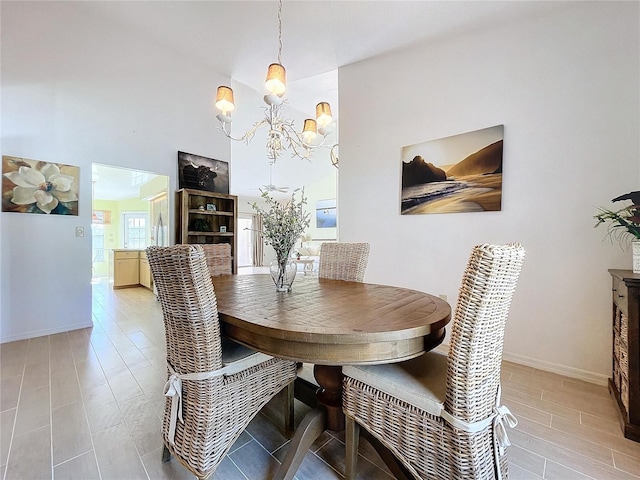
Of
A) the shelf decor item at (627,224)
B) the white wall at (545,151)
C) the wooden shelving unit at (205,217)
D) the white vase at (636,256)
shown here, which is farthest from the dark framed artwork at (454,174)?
the wooden shelving unit at (205,217)

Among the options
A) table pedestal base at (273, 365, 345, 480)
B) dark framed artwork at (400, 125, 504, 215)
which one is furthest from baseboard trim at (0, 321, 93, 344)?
dark framed artwork at (400, 125, 504, 215)

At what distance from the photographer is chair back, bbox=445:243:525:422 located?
0.90m

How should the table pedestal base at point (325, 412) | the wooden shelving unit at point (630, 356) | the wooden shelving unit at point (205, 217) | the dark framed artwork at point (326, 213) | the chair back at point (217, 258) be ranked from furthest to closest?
the dark framed artwork at point (326, 213)
the wooden shelving unit at point (205, 217)
the chair back at point (217, 258)
the wooden shelving unit at point (630, 356)
the table pedestal base at point (325, 412)

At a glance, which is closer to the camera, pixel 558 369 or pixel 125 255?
pixel 558 369

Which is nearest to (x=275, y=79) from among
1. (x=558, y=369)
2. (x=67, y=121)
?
(x=67, y=121)

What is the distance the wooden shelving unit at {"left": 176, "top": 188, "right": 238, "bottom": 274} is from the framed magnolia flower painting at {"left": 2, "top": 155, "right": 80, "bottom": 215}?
1.12 metres

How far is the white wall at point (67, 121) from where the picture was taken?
9.18 feet

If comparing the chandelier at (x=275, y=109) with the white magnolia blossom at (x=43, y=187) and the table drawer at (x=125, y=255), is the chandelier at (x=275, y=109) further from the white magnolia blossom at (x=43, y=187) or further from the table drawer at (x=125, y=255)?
the table drawer at (x=125, y=255)

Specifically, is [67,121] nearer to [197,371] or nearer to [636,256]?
[197,371]

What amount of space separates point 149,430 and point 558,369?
3006 mm

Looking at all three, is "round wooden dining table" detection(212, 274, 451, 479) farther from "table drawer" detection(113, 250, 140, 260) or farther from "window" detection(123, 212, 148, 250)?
"window" detection(123, 212, 148, 250)

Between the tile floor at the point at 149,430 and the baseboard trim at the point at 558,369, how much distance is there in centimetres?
7

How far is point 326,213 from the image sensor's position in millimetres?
9891

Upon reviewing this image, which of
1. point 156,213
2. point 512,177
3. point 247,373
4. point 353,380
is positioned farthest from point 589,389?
point 156,213
